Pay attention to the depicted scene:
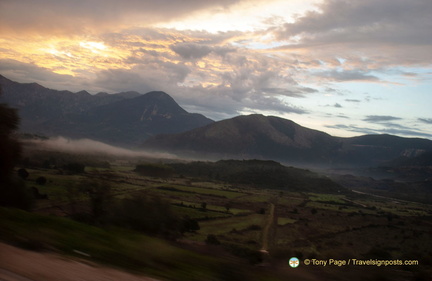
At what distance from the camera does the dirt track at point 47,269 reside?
567 centimetres

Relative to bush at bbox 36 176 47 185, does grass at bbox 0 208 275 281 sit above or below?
above

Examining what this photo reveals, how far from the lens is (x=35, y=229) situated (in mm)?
8672

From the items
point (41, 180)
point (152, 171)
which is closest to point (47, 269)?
point (41, 180)

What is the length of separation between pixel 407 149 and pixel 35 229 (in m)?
227

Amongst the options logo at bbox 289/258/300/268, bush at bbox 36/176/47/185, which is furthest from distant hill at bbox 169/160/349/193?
logo at bbox 289/258/300/268

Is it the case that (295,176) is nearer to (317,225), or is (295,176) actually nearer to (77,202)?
(317,225)

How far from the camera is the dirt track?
5.67 meters

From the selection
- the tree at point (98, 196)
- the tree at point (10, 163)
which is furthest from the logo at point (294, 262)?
the tree at point (10, 163)

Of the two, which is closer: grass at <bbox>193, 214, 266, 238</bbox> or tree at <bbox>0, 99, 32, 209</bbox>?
tree at <bbox>0, 99, 32, 209</bbox>

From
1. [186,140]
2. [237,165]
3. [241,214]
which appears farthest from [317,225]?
[186,140]

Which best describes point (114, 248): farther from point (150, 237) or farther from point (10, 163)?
point (10, 163)

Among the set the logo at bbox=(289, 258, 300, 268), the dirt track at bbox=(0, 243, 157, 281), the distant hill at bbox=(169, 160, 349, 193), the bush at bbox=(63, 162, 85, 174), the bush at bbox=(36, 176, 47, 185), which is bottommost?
the distant hill at bbox=(169, 160, 349, 193)

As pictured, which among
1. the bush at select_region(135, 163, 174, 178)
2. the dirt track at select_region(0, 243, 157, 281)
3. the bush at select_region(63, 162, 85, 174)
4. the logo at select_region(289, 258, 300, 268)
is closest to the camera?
the dirt track at select_region(0, 243, 157, 281)

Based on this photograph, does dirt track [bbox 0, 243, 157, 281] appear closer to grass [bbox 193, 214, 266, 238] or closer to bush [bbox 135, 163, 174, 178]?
grass [bbox 193, 214, 266, 238]
